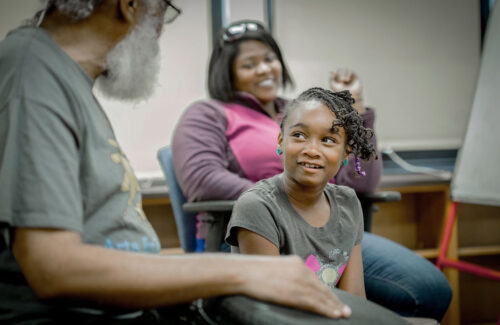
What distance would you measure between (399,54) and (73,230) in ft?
8.18

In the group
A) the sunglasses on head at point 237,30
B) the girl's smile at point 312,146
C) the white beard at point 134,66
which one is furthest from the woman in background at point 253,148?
the white beard at point 134,66

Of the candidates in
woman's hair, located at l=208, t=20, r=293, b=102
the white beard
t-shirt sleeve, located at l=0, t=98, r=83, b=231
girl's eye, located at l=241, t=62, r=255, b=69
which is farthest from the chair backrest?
t-shirt sleeve, located at l=0, t=98, r=83, b=231

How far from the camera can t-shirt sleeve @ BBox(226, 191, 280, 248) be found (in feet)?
3.05

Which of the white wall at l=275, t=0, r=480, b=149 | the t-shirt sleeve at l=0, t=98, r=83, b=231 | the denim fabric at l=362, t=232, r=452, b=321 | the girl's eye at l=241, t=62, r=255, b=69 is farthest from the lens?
the white wall at l=275, t=0, r=480, b=149

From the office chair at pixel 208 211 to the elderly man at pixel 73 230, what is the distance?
0.59 m

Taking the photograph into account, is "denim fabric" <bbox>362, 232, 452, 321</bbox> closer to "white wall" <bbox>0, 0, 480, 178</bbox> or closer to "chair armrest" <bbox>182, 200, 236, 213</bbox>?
"chair armrest" <bbox>182, 200, 236, 213</bbox>

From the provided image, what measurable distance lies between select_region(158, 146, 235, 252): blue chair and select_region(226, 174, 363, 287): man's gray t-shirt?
14.9 inches

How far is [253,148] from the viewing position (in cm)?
140

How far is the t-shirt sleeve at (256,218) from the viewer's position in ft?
3.05

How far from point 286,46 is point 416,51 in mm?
818

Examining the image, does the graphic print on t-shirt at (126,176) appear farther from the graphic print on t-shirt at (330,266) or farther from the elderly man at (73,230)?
the graphic print on t-shirt at (330,266)

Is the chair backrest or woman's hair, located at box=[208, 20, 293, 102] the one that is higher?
woman's hair, located at box=[208, 20, 293, 102]

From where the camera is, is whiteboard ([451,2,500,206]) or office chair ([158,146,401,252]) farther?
whiteboard ([451,2,500,206])

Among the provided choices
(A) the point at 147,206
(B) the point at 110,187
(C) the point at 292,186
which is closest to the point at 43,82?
(B) the point at 110,187
